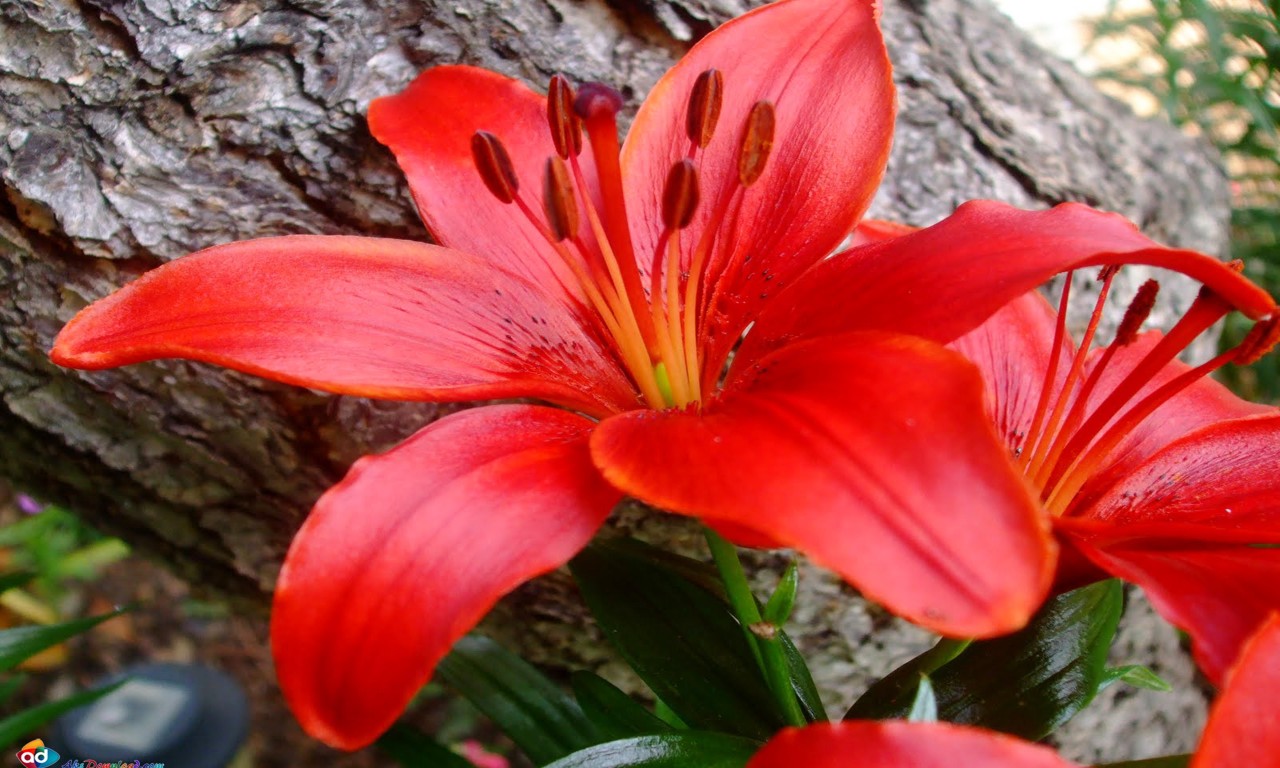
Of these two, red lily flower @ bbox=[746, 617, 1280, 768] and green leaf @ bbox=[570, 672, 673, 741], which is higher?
red lily flower @ bbox=[746, 617, 1280, 768]

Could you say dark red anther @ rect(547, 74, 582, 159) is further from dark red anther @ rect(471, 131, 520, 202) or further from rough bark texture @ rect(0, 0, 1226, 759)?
rough bark texture @ rect(0, 0, 1226, 759)

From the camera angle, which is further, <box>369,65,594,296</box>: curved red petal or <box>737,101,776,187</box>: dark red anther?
<box>369,65,594,296</box>: curved red petal

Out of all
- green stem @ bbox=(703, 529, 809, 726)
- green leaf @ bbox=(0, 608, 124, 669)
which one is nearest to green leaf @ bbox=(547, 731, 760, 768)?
green stem @ bbox=(703, 529, 809, 726)

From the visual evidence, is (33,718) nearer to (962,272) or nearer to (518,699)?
(518,699)

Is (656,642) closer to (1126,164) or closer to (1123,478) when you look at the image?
(1123,478)

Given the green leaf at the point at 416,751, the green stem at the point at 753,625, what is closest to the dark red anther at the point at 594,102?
the green stem at the point at 753,625
